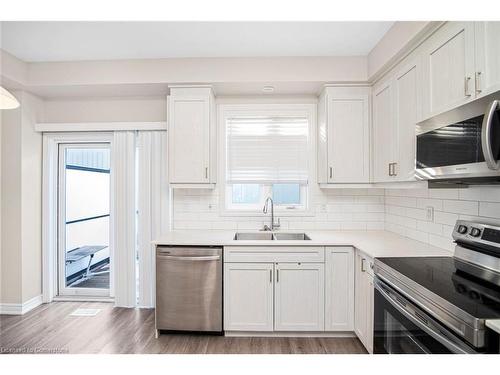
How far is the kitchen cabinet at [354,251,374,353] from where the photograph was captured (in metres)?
2.08

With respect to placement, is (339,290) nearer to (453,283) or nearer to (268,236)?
(268,236)

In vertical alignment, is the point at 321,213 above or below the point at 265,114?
below

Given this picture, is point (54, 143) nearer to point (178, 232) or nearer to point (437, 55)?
point (178, 232)

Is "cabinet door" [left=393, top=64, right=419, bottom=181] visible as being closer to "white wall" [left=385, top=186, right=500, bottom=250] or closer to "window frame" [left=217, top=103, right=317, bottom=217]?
"white wall" [left=385, top=186, right=500, bottom=250]

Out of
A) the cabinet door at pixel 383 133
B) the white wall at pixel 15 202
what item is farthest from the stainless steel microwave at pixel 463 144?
the white wall at pixel 15 202

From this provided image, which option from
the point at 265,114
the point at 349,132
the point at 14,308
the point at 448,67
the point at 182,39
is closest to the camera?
the point at 448,67

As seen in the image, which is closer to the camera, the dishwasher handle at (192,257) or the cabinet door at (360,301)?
the cabinet door at (360,301)

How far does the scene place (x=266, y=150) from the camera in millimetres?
3104

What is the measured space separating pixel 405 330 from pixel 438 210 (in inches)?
44.6

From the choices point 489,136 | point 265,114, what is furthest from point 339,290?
point 265,114

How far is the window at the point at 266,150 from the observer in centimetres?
310

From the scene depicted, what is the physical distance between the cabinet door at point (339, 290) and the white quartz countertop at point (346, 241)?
0.37 ft

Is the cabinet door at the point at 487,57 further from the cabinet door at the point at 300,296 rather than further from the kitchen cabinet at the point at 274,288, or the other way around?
the cabinet door at the point at 300,296
